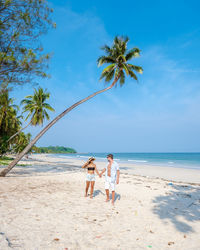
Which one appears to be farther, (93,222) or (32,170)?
(32,170)

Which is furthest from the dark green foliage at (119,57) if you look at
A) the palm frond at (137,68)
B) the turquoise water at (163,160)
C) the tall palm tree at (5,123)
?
the turquoise water at (163,160)

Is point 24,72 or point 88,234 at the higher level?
point 24,72

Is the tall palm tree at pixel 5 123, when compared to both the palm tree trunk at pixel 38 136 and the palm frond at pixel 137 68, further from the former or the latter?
the palm frond at pixel 137 68

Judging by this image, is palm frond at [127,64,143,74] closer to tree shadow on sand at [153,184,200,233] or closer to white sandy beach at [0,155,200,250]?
tree shadow on sand at [153,184,200,233]

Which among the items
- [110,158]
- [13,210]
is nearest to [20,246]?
[13,210]

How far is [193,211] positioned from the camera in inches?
237

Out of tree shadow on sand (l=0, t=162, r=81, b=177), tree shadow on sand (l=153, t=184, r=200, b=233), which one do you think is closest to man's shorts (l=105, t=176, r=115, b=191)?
tree shadow on sand (l=153, t=184, r=200, b=233)

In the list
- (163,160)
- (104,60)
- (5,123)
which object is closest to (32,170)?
(5,123)

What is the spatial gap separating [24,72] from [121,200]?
24.7 feet

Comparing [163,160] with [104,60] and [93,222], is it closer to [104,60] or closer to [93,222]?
[104,60]

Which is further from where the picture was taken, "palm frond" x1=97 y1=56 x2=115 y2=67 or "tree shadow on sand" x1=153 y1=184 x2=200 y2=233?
"palm frond" x1=97 y1=56 x2=115 y2=67

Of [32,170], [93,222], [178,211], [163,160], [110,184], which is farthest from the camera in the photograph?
[163,160]

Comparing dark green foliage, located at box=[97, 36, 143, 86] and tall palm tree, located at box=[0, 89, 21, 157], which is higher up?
dark green foliage, located at box=[97, 36, 143, 86]

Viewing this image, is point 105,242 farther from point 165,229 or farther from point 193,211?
point 193,211
